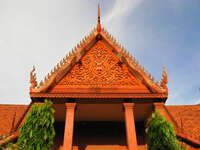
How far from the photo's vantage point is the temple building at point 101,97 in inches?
409

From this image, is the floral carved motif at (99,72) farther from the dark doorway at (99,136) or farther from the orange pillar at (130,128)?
the dark doorway at (99,136)

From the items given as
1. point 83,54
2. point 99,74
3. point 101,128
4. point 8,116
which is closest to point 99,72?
point 99,74

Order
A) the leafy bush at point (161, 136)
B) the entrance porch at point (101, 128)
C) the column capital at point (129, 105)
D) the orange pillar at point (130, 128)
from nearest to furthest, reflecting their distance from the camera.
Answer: the leafy bush at point (161, 136) → the orange pillar at point (130, 128) → the column capital at point (129, 105) → the entrance porch at point (101, 128)

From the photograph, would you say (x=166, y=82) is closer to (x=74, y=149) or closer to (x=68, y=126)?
(x=68, y=126)

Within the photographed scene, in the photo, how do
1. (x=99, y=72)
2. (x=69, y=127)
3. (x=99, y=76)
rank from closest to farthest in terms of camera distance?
(x=69, y=127) → (x=99, y=76) → (x=99, y=72)

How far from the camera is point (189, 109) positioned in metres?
16.6

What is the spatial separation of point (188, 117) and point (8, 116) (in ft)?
37.8

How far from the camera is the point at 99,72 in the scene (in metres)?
11.5

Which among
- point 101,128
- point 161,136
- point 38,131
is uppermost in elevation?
point 101,128

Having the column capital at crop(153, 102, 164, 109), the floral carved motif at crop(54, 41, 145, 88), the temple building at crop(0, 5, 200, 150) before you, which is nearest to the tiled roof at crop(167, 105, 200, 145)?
the temple building at crop(0, 5, 200, 150)

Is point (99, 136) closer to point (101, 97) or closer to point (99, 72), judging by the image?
point (101, 97)

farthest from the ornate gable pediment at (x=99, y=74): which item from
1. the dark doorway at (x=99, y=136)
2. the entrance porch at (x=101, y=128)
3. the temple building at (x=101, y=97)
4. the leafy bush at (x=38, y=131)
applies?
the dark doorway at (x=99, y=136)

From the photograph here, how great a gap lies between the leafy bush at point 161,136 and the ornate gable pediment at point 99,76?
8.30 feet

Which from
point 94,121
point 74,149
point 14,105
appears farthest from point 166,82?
point 14,105
